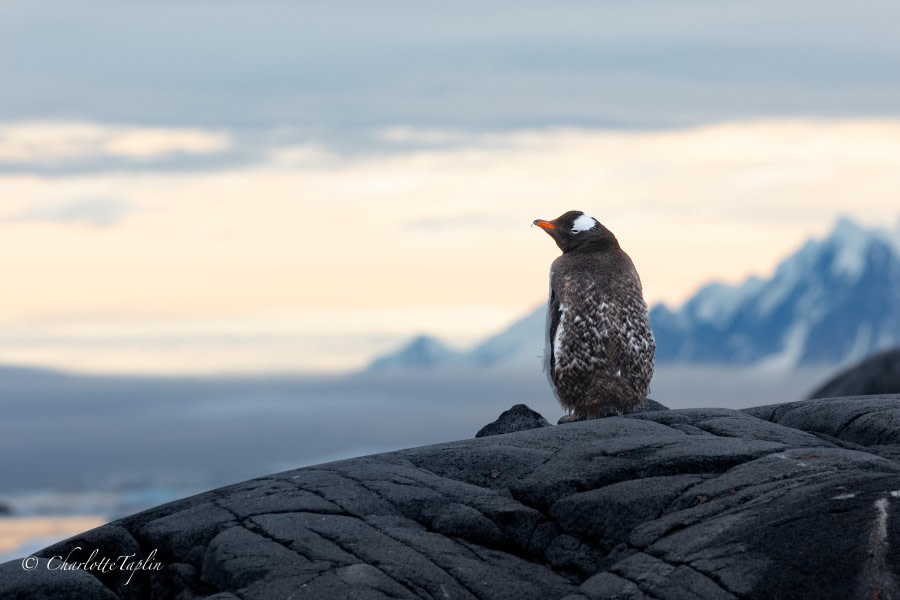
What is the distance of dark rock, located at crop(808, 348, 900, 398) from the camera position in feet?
153

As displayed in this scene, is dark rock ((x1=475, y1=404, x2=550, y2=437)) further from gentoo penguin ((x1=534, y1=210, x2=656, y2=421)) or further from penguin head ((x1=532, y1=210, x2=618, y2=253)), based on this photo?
penguin head ((x1=532, y1=210, x2=618, y2=253))

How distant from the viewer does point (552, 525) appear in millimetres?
12219

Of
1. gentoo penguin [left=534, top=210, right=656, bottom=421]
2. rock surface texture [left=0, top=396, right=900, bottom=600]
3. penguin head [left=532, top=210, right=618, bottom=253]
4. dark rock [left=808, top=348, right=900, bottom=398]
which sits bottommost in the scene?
rock surface texture [left=0, top=396, right=900, bottom=600]

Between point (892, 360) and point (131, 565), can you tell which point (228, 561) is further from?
point (892, 360)

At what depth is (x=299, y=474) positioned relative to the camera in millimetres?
13695

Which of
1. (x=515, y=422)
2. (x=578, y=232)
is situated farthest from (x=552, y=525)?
(x=578, y=232)
